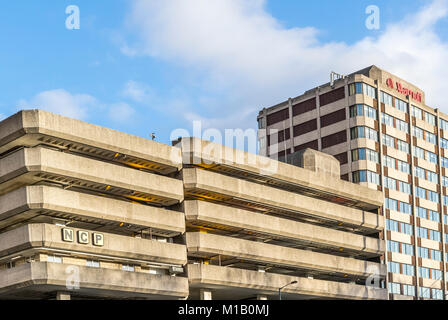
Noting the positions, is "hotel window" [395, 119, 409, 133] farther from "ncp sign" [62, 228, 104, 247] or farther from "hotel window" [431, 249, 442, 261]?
"ncp sign" [62, 228, 104, 247]

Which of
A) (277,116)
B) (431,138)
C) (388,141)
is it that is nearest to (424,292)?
(388,141)

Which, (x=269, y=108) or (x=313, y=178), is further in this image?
(x=269, y=108)

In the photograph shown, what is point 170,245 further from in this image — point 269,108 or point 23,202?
point 269,108

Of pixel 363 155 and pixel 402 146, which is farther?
pixel 402 146

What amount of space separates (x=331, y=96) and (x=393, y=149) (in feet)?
37.3

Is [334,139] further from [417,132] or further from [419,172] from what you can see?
[419,172]

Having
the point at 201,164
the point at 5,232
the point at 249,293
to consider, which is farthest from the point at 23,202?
the point at 249,293

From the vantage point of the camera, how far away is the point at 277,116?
12131cm

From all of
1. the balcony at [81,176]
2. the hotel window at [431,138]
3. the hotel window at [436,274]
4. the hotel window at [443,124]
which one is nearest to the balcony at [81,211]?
the balcony at [81,176]

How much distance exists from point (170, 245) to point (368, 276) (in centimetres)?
3302

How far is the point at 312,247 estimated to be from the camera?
94375mm

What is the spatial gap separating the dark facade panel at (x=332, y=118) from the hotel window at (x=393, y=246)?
1793 centimetres

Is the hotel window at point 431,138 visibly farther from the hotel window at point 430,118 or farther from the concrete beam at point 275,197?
the concrete beam at point 275,197
